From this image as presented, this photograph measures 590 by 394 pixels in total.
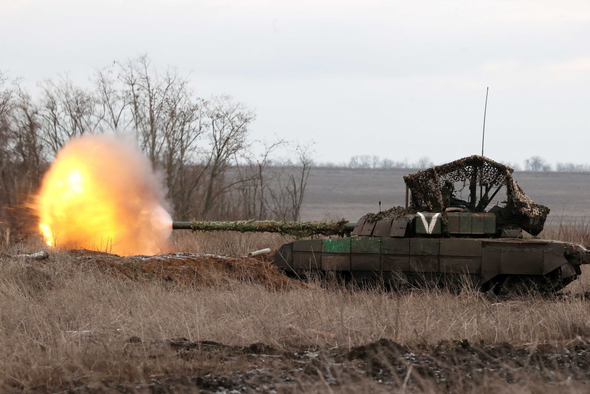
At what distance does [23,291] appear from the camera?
10.6 metres

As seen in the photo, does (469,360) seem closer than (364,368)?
No

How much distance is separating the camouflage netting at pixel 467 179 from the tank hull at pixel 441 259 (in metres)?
0.91

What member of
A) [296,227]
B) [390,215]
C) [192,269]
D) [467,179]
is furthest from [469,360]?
[296,227]

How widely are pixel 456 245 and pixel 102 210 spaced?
8.86 m

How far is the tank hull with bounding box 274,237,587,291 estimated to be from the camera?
37.8ft

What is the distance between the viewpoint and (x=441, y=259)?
12.0m

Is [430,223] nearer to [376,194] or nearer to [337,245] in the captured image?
[337,245]

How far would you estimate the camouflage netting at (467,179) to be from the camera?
12.3m

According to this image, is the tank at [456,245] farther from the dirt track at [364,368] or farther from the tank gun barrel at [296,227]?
the dirt track at [364,368]

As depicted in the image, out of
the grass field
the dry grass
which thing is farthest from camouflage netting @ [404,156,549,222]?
the grass field

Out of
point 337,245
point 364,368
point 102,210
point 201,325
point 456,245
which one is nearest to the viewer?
point 364,368

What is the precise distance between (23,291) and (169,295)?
253cm

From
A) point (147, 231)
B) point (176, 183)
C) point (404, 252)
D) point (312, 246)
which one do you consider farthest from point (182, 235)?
point (404, 252)

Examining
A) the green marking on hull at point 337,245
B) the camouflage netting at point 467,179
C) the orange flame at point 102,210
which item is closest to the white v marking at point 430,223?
the camouflage netting at point 467,179
